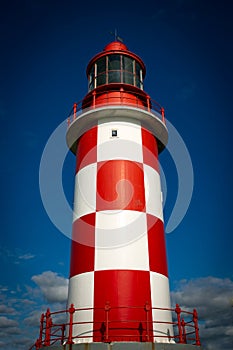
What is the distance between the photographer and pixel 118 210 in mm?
10906

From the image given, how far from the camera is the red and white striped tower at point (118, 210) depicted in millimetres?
9578

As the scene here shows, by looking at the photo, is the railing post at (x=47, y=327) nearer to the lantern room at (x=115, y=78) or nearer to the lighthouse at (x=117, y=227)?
the lighthouse at (x=117, y=227)

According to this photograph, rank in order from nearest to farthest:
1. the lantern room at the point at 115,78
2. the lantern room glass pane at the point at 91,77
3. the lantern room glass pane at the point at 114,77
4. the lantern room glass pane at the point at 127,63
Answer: the lantern room at the point at 115,78 < the lantern room glass pane at the point at 114,77 < the lantern room glass pane at the point at 127,63 < the lantern room glass pane at the point at 91,77

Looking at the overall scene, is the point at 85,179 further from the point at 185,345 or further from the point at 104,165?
the point at 185,345

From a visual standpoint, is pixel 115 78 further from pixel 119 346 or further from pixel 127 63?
pixel 119 346

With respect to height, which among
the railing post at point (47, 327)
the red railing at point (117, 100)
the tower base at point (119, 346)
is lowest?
the tower base at point (119, 346)

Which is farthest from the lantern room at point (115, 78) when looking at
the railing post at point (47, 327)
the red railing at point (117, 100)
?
the railing post at point (47, 327)

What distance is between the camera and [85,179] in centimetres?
1212

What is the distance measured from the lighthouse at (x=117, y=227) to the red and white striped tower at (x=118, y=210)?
1.2 inches

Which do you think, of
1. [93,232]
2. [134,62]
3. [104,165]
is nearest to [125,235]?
[93,232]

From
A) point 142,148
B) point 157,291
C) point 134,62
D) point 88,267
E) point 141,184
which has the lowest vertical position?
point 157,291

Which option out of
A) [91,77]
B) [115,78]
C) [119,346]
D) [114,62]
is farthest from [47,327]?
[114,62]

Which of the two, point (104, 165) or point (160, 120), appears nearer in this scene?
point (104, 165)

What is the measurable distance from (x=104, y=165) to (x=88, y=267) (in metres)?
3.70
